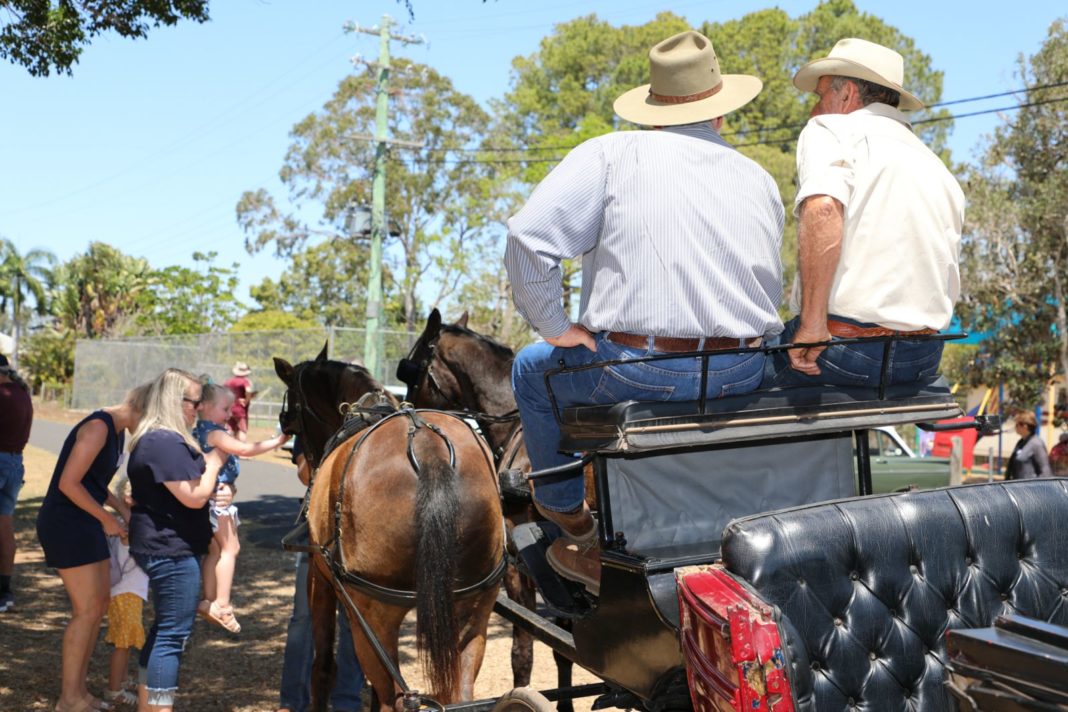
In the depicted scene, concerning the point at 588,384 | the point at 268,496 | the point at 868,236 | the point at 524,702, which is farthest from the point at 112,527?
the point at 268,496

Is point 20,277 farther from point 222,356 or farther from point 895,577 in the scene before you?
point 895,577

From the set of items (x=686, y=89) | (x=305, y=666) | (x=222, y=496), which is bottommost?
(x=305, y=666)

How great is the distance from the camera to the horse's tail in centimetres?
417

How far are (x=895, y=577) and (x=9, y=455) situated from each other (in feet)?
25.9

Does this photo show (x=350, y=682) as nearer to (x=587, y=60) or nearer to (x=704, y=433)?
(x=704, y=433)

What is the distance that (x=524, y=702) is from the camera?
3.39 meters

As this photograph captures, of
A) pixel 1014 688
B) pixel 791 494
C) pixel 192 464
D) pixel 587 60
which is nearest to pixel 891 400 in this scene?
pixel 791 494

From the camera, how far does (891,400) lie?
3.25 meters

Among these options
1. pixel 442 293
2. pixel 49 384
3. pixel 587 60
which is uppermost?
pixel 587 60

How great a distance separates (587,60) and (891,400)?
43.0 m

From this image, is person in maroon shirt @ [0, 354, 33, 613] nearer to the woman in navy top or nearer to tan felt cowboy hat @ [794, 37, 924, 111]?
the woman in navy top

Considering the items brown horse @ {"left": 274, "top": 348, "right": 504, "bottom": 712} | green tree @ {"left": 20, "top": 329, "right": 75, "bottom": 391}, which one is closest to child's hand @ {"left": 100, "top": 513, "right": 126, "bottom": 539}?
brown horse @ {"left": 274, "top": 348, "right": 504, "bottom": 712}

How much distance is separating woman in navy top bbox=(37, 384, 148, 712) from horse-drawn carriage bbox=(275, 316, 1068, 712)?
269cm

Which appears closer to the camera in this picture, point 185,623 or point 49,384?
point 185,623
